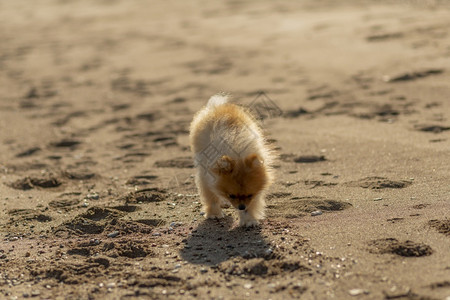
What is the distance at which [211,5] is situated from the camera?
1823 cm

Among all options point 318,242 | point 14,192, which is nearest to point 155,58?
point 14,192

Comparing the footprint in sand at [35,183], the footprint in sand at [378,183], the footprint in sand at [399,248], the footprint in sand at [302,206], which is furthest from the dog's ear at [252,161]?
the footprint in sand at [35,183]

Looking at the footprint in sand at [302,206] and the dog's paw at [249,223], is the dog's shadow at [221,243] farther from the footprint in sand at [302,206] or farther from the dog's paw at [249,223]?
the footprint in sand at [302,206]

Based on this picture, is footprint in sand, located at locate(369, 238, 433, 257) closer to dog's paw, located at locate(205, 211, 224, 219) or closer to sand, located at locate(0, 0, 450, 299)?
sand, located at locate(0, 0, 450, 299)

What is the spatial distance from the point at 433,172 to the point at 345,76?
166 inches

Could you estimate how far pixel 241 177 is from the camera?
5.29 metres

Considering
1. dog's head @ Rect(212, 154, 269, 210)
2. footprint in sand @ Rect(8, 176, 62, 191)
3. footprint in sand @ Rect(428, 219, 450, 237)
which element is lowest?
footprint in sand @ Rect(428, 219, 450, 237)

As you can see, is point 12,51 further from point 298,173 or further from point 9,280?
point 9,280

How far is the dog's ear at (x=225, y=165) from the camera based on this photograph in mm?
5234

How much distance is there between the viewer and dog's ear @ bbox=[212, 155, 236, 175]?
523 cm

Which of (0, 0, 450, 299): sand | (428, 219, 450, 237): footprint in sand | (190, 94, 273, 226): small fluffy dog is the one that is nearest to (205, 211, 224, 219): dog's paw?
(190, 94, 273, 226): small fluffy dog

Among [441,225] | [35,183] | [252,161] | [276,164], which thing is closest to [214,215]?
[252,161]

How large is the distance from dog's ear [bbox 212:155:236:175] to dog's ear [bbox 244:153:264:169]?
0.11m

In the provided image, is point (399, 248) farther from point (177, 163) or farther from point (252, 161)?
point (177, 163)
